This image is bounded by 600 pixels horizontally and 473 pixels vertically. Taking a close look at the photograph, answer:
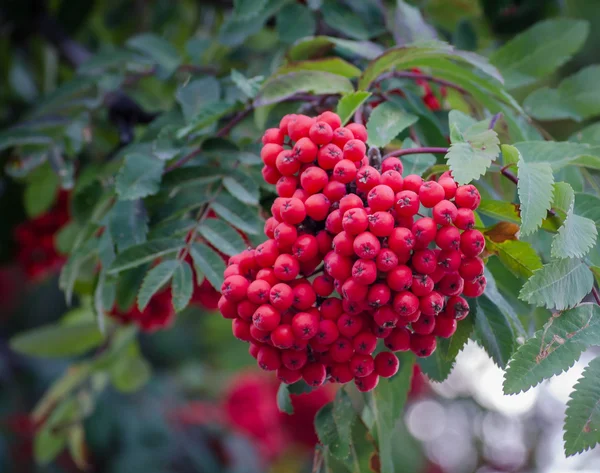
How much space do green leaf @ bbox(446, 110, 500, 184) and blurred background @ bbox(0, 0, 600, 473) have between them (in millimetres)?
385

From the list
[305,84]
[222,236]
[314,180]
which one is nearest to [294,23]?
[305,84]

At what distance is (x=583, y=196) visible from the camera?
1127mm

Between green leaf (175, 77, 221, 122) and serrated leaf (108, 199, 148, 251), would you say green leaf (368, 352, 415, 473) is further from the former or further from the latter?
green leaf (175, 77, 221, 122)

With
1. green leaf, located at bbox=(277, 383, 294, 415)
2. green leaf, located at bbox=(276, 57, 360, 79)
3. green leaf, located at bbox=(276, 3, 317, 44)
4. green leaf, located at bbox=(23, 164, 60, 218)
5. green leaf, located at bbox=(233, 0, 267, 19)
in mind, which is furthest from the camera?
green leaf, located at bbox=(23, 164, 60, 218)

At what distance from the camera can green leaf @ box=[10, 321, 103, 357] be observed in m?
2.25

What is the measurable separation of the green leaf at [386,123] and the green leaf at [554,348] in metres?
0.44

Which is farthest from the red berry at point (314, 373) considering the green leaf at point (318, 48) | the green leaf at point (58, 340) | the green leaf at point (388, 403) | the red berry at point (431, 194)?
the green leaf at point (58, 340)

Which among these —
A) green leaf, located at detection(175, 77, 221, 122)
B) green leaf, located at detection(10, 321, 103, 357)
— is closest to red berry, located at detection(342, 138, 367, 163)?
green leaf, located at detection(175, 77, 221, 122)

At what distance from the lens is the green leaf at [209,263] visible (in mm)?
1310

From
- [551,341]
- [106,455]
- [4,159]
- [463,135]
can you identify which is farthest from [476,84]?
[106,455]

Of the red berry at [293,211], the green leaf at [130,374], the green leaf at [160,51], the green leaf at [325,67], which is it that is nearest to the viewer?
the red berry at [293,211]

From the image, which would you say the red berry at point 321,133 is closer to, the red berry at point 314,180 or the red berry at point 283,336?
the red berry at point 314,180

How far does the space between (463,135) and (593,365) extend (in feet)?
1.40

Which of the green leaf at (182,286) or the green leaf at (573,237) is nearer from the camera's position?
the green leaf at (573,237)
